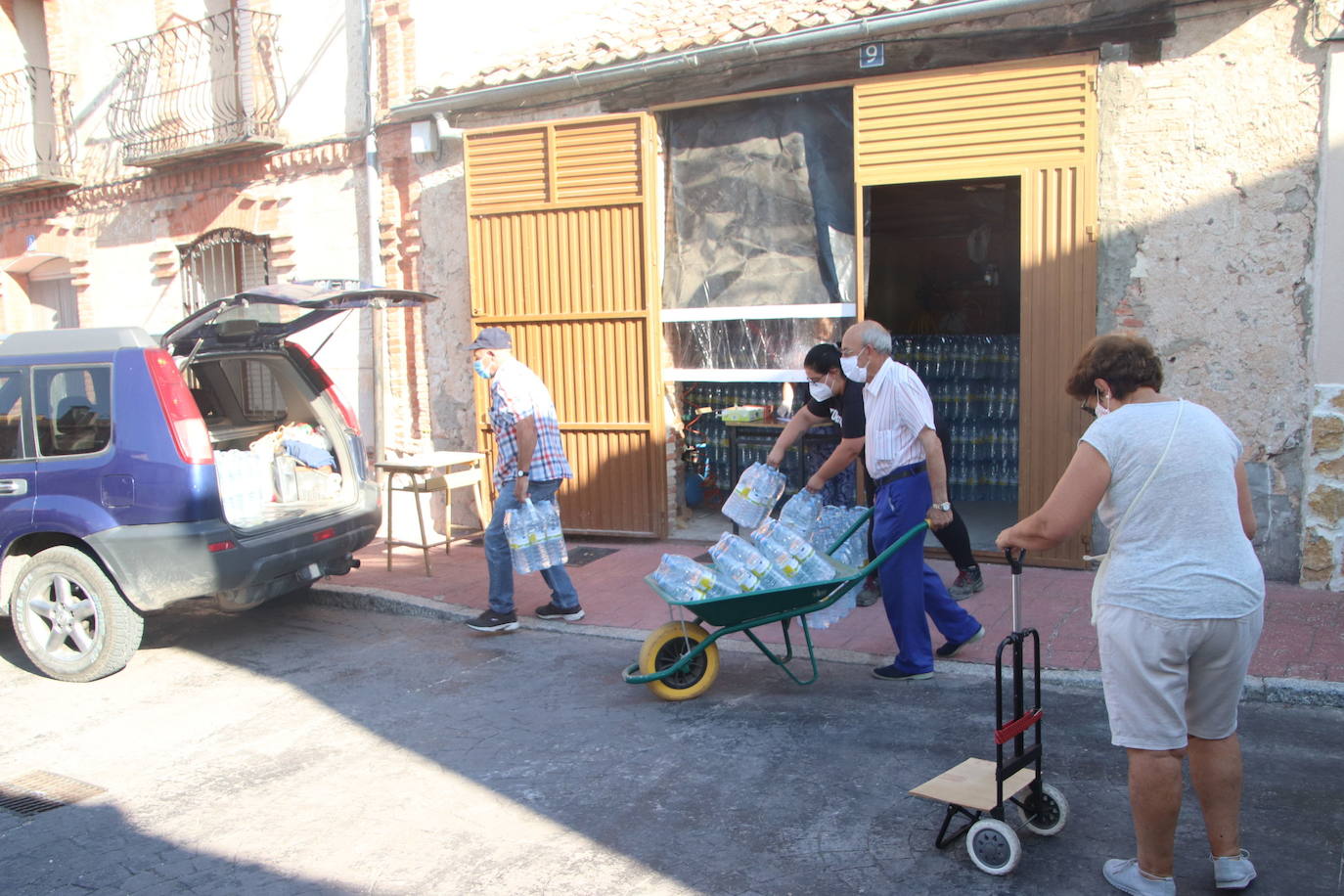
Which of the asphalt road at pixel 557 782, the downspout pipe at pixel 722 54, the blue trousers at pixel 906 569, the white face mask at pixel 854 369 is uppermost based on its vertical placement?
the downspout pipe at pixel 722 54

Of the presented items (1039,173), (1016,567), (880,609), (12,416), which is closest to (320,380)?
(12,416)

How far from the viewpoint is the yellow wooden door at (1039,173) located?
7.34m

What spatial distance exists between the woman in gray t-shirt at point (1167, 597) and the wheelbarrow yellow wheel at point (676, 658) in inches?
94.4

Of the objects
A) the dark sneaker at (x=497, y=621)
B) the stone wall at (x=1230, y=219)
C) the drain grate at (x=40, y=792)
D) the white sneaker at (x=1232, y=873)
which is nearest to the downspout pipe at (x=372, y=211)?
the dark sneaker at (x=497, y=621)

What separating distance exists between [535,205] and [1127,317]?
4.83 m

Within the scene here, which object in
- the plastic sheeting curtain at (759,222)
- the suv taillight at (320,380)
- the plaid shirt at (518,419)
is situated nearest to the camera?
the plaid shirt at (518,419)

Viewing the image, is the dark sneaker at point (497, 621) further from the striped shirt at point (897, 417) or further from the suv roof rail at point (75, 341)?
the striped shirt at point (897, 417)

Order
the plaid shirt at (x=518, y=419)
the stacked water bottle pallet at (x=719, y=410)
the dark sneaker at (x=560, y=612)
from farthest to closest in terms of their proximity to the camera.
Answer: the stacked water bottle pallet at (x=719, y=410), the dark sneaker at (x=560, y=612), the plaid shirt at (x=518, y=419)

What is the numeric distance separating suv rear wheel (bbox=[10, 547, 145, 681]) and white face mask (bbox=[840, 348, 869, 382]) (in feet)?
14.2

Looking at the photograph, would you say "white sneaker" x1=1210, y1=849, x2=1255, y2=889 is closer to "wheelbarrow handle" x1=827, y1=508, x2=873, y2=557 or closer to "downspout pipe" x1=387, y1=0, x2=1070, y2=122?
"wheelbarrow handle" x1=827, y1=508, x2=873, y2=557

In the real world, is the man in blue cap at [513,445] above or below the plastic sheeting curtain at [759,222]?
below

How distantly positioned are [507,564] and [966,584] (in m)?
2.94

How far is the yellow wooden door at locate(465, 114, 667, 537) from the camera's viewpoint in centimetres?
909

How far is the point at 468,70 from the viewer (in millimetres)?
10484
